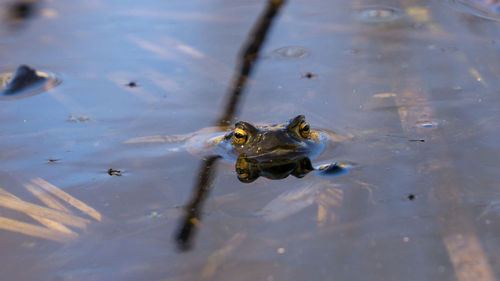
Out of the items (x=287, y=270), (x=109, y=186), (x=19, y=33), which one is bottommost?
(x=19, y=33)

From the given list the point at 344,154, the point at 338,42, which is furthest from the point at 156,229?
the point at 338,42

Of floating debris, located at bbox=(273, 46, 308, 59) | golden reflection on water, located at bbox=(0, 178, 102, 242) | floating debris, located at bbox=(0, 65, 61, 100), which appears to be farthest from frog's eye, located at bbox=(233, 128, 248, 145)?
floating debris, located at bbox=(0, 65, 61, 100)

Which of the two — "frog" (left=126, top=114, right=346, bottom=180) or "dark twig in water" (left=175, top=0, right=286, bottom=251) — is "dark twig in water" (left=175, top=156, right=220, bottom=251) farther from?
"frog" (left=126, top=114, right=346, bottom=180)

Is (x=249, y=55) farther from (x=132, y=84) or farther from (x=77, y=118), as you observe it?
(x=77, y=118)

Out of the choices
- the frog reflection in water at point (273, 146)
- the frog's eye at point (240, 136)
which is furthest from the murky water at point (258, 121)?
the frog's eye at point (240, 136)

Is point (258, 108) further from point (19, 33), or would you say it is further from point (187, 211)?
point (19, 33)

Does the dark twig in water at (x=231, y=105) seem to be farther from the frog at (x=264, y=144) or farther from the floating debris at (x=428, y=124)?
the floating debris at (x=428, y=124)

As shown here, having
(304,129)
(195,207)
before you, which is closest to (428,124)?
(304,129)

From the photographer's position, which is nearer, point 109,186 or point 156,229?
point 156,229
